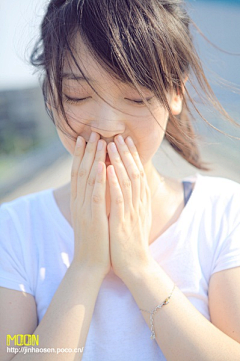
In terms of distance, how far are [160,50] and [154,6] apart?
0.16m

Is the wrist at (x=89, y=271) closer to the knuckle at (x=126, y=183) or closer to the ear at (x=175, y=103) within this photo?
the knuckle at (x=126, y=183)

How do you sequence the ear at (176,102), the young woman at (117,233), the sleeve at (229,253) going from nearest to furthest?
the young woman at (117,233)
the sleeve at (229,253)
the ear at (176,102)

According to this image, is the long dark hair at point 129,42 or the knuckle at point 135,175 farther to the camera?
the knuckle at point 135,175

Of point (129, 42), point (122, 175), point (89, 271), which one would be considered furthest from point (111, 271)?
point (129, 42)

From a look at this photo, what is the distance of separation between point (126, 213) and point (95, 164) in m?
0.22

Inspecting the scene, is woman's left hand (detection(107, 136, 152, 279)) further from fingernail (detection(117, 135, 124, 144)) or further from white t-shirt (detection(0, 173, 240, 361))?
white t-shirt (detection(0, 173, 240, 361))

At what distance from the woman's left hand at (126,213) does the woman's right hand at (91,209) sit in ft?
0.10

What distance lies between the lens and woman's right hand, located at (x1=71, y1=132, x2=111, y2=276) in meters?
1.49

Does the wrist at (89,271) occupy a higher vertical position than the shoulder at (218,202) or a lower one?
lower

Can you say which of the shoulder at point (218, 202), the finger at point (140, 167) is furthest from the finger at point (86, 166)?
the shoulder at point (218, 202)

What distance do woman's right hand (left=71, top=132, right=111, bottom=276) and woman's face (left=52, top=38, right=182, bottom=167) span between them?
6 cm

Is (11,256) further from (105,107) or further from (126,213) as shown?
(105,107)

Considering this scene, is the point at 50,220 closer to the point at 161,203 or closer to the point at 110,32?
the point at 161,203

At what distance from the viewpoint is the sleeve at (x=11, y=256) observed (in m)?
1.49
